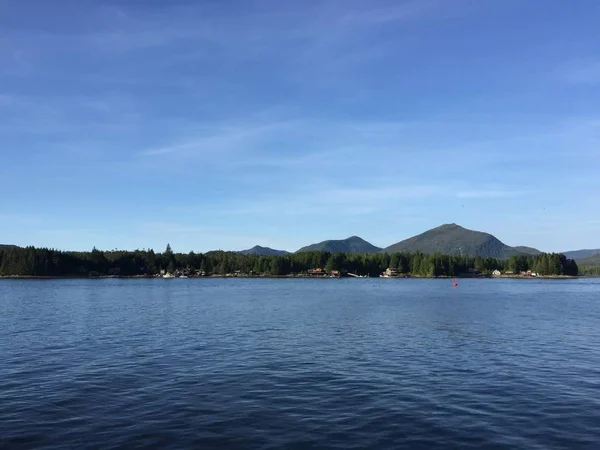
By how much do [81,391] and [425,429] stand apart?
19.6 meters

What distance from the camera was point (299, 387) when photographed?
30.8 metres

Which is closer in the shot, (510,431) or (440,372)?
(510,431)

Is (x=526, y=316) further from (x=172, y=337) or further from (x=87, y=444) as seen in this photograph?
(x=87, y=444)

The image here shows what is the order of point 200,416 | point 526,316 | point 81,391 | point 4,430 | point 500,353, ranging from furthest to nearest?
point 526,316 → point 500,353 → point 81,391 → point 200,416 → point 4,430

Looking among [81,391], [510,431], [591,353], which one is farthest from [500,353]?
[81,391]

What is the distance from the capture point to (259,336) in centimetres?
5275

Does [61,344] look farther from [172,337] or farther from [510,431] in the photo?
[510,431]

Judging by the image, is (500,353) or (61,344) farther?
(61,344)

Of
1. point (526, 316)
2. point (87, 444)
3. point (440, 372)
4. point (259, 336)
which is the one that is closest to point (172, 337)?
point (259, 336)

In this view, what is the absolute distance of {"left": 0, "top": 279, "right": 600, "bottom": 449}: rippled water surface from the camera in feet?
73.2

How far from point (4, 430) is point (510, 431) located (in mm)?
22667

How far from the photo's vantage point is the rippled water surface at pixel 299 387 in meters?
22.3

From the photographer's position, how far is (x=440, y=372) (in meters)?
34.9

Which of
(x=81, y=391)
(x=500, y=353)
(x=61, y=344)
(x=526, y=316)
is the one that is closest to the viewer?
(x=81, y=391)
